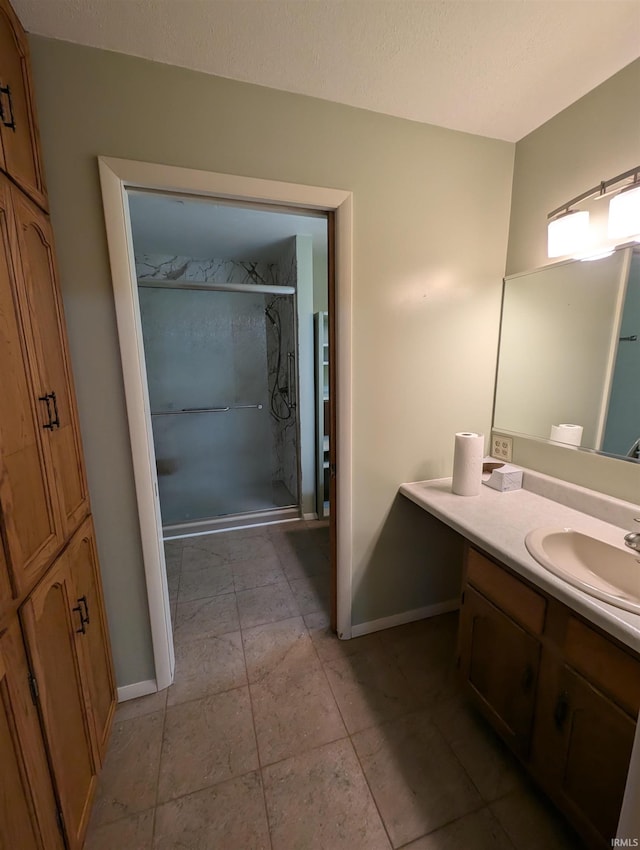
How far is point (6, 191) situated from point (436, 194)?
1.52 metres

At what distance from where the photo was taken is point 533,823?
104 cm

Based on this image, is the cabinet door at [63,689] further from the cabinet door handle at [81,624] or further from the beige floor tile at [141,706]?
the beige floor tile at [141,706]

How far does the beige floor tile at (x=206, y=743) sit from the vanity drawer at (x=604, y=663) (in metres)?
1.13

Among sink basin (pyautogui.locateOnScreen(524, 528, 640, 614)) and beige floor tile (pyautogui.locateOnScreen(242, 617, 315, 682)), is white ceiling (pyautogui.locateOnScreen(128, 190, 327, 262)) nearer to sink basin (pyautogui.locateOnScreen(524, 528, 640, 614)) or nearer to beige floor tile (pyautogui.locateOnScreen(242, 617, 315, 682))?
sink basin (pyautogui.locateOnScreen(524, 528, 640, 614))

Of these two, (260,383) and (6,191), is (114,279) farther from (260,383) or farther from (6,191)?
(260,383)

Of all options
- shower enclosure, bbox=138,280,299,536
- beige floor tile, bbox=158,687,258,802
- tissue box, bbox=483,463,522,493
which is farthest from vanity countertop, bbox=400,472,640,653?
shower enclosure, bbox=138,280,299,536

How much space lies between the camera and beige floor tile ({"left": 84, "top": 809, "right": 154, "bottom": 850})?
1007mm

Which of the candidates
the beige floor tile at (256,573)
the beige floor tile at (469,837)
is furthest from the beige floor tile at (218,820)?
the beige floor tile at (256,573)

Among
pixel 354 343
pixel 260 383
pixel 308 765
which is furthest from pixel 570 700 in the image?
pixel 260 383

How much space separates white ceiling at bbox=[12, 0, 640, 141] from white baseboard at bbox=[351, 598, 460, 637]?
2.35 metres

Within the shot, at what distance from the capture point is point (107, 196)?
1143 mm

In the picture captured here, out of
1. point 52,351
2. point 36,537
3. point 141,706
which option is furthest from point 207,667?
point 52,351

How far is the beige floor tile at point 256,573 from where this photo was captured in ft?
7.28

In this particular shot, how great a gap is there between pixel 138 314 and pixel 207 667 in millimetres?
1599
